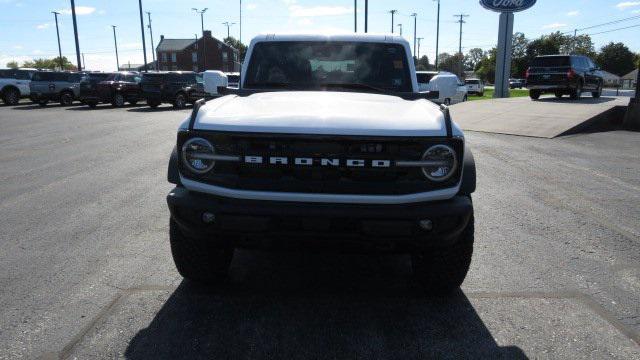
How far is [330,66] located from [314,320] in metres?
2.29

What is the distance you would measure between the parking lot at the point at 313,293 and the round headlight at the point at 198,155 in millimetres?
939

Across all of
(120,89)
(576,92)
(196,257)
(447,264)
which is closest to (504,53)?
(576,92)

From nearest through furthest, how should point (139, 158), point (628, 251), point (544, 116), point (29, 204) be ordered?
point (628, 251) → point (29, 204) → point (139, 158) → point (544, 116)

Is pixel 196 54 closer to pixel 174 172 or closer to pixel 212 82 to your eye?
pixel 212 82

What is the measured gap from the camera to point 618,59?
343 ft

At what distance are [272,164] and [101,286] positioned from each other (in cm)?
172

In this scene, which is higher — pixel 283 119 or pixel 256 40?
pixel 256 40

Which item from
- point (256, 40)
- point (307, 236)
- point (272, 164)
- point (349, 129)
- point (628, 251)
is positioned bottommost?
point (628, 251)

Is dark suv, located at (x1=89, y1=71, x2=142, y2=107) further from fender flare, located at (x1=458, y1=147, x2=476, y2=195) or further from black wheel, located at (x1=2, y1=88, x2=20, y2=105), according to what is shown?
fender flare, located at (x1=458, y1=147, x2=476, y2=195)

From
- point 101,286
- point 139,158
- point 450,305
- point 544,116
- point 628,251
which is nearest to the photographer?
point 450,305

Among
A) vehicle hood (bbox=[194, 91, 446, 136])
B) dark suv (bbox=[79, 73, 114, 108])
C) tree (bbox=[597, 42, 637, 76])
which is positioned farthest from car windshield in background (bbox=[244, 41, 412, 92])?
tree (bbox=[597, 42, 637, 76])

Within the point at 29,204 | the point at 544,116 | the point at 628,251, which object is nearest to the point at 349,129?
the point at 628,251

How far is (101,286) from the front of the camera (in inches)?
145

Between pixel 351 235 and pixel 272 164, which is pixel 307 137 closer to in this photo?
pixel 272 164
